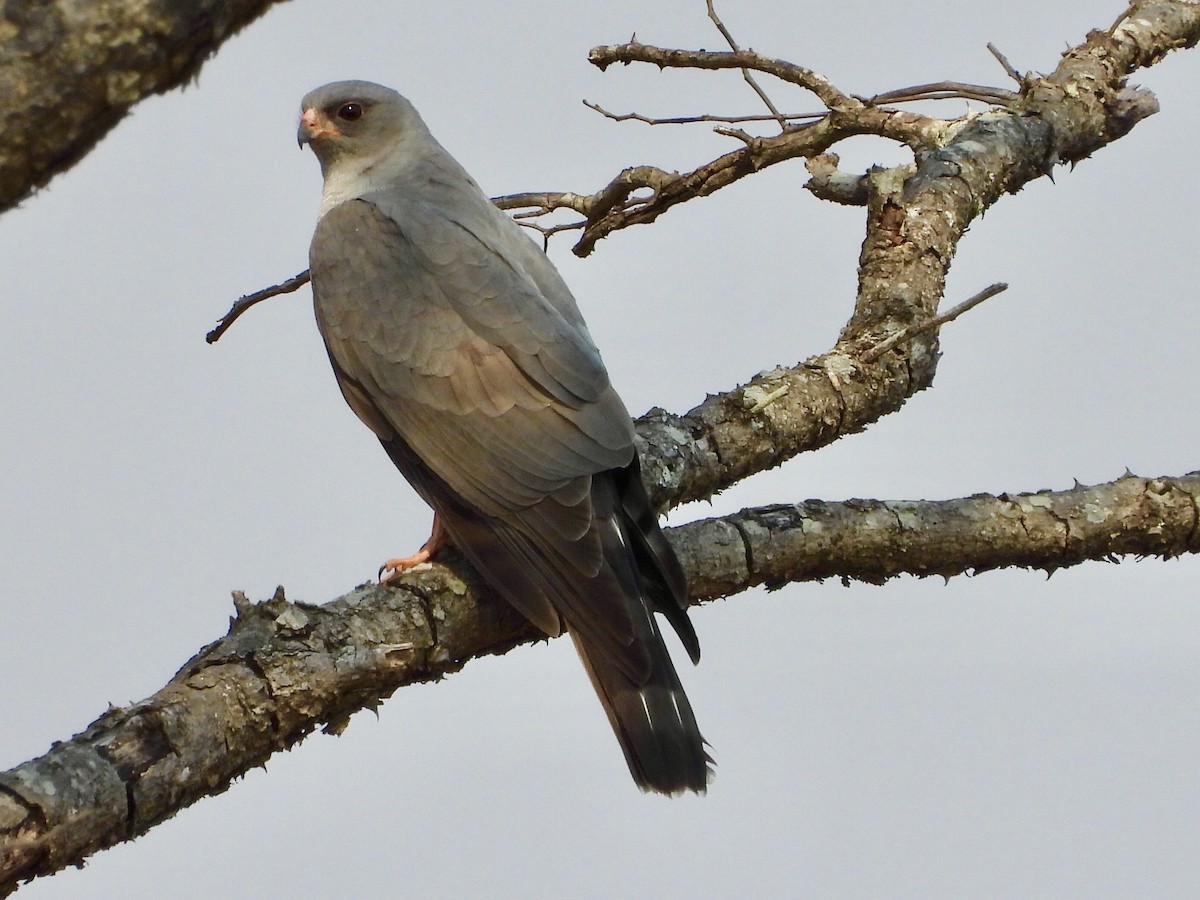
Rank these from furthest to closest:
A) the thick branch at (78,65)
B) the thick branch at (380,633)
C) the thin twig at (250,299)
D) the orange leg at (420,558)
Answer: the thin twig at (250,299), the orange leg at (420,558), the thick branch at (380,633), the thick branch at (78,65)

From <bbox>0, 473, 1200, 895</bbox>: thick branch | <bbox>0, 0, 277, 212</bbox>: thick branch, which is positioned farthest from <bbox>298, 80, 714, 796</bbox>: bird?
<bbox>0, 0, 277, 212</bbox>: thick branch

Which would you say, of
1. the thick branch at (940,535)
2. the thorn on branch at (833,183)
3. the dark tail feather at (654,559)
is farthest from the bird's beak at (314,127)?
the thick branch at (940,535)

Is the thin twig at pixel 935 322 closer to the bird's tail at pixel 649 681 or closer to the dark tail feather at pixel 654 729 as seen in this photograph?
the bird's tail at pixel 649 681

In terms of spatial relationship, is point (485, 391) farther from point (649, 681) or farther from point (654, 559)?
point (649, 681)

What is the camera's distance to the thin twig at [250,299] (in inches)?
167

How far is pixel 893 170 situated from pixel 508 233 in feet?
4.67

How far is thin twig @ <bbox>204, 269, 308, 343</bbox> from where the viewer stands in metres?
4.25

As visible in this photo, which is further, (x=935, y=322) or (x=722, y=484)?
(x=722, y=484)

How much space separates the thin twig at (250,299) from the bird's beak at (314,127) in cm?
73

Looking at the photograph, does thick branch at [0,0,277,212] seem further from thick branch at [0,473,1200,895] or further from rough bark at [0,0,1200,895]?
thick branch at [0,473,1200,895]

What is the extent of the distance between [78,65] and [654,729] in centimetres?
233

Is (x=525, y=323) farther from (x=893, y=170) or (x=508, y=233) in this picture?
(x=893, y=170)

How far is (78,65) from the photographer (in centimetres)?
127

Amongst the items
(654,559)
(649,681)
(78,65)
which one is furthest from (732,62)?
(78,65)
